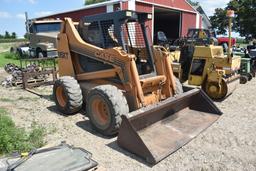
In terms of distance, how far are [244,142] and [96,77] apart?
2979mm

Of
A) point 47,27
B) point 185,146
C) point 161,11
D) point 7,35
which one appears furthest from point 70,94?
point 7,35

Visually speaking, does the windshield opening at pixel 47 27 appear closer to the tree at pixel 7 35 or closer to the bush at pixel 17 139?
the bush at pixel 17 139

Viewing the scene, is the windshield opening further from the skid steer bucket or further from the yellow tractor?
the skid steer bucket

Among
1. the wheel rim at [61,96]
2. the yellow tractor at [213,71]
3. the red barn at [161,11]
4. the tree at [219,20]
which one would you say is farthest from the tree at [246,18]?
the wheel rim at [61,96]

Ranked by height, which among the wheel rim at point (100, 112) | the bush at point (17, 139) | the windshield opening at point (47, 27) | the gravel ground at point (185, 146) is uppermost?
the windshield opening at point (47, 27)

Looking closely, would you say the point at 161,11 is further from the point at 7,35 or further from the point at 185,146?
the point at 7,35

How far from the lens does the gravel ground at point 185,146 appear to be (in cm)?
418

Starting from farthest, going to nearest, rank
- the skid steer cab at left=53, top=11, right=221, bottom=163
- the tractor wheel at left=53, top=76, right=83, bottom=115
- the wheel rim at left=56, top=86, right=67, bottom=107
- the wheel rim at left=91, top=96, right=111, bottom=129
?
1. the wheel rim at left=56, top=86, right=67, bottom=107
2. the tractor wheel at left=53, top=76, right=83, bottom=115
3. the wheel rim at left=91, top=96, right=111, bottom=129
4. the skid steer cab at left=53, top=11, right=221, bottom=163

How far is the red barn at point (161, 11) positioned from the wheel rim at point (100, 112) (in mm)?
11027

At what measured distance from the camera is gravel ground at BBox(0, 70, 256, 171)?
4182 mm

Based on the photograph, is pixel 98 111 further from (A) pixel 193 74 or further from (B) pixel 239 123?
(A) pixel 193 74

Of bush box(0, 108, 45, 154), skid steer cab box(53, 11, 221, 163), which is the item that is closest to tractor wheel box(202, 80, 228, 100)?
skid steer cab box(53, 11, 221, 163)

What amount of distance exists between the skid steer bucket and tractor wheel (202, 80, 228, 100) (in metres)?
1.66

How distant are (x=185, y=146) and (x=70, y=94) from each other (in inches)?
98.8
